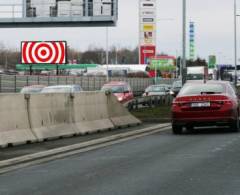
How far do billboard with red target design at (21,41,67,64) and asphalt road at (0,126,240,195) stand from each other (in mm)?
14138

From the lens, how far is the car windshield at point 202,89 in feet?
64.4

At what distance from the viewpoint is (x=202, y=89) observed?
19.8 m

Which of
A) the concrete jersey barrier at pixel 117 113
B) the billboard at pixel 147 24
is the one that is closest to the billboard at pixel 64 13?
the concrete jersey barrier at pixel 117 113

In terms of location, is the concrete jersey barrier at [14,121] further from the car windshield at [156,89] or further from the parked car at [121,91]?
the car windshield at [156,89]

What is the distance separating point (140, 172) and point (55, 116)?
6.88 meters

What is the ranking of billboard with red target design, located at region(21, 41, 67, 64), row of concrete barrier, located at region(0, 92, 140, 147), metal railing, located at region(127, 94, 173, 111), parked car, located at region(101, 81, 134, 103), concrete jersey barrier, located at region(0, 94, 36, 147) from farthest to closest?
parked car, located at region(101, 81, 134, 103)
metal railing, located at region(127, 94, 173, 111)
billboard with red target design, located at region(21, 41, 67, 64)
row of concrete barrier, located at region(0, 92, 140, 147)
concrete jersey barrier, located at region(0, 94, 36, 147)

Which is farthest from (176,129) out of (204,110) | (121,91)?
(121,91)

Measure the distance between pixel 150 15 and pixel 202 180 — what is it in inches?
3992

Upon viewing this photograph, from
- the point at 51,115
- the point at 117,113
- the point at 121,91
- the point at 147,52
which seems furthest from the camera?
the point at 147,52

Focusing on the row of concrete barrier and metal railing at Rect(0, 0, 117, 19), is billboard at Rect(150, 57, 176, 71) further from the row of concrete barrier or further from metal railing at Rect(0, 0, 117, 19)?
the row of concrete barrier

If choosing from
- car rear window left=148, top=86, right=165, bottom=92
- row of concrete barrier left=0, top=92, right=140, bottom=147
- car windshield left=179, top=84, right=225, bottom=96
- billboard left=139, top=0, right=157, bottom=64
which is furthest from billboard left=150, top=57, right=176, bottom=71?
car windshield left=179, top=84, right=225, bottom=96

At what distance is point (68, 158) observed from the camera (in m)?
13.7

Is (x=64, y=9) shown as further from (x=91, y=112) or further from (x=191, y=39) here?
(x=191, y=39)

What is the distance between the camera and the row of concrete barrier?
612 inches
